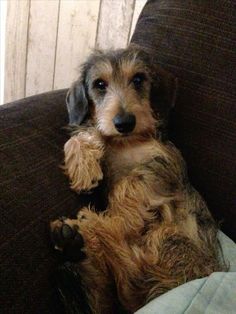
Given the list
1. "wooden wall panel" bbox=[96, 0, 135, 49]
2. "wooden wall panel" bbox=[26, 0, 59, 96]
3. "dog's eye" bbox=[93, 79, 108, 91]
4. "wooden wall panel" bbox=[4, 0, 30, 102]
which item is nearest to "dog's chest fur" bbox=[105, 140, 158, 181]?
"dog's eye" bbox=[93, 79, 108, 91]

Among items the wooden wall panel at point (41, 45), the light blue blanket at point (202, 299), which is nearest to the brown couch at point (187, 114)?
the light blue blanket at point (202, 299)

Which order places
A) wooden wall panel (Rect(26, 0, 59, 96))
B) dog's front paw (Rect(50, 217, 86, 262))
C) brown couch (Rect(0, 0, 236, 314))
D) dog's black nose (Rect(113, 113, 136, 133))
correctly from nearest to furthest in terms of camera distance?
dog's front paw (Rect(50, 217, 86, 262)) < brown couch (Rect(0, 0, 236, 314)) < dog's black nose (Rect(113, 113, 136, 133)) < wooden wall panel (Rect(26, 0, 59, 96))

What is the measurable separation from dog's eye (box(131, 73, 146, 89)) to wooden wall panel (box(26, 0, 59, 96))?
41.0 inches

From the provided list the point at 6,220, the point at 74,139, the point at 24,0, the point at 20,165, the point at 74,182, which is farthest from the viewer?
the point at 24,0

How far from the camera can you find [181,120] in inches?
60.4

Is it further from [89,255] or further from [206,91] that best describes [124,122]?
[89,255]

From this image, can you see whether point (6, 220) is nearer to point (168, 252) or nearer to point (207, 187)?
point (168, 252)

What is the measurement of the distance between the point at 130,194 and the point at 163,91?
0.39 meters

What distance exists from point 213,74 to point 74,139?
514mm

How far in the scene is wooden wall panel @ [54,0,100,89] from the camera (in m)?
2.28

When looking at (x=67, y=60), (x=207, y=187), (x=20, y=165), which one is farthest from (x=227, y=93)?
(x=67, y=60)

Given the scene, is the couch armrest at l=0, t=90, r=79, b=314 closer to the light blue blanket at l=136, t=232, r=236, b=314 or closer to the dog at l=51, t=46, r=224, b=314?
the dog at l=51, t=46, r=224, b=314

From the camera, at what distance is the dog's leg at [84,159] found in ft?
4.16

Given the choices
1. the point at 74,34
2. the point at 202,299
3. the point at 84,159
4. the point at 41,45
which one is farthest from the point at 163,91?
the point at 41,45
